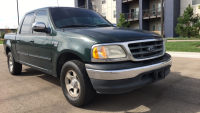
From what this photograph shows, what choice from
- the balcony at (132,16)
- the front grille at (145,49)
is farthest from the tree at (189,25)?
the front grille at (145,49)

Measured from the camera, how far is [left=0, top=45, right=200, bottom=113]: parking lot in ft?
10.3

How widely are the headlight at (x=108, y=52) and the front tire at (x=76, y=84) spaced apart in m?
0.34

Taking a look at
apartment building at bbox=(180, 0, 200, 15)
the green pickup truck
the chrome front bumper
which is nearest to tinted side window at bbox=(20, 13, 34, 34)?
the green pickup truck

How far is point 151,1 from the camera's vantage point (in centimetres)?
2911

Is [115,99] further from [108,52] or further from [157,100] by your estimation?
[108,52]

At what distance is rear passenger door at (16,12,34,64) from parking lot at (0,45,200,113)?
695 mm

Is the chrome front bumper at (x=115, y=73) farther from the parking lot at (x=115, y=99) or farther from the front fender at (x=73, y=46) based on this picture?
the parking lot at (x=115, y=99)

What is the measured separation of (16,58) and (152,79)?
3.99 m

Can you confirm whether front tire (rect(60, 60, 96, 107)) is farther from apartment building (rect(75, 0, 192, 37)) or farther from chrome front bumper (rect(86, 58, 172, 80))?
apartment building (rect(75, 0, 192, 37))

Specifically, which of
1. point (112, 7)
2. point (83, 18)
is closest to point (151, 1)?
point (112, 7)

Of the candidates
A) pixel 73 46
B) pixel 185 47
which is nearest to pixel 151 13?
pixel 185 47

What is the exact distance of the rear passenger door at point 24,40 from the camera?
4634 millimetres

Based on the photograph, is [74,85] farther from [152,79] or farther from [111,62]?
[152,79]

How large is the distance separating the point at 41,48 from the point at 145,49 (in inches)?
84.7
